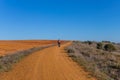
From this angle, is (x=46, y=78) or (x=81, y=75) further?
(x=81, y=75)

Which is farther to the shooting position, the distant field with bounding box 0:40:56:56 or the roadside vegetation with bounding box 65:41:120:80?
the distant field with bounding box 0:40:56:56

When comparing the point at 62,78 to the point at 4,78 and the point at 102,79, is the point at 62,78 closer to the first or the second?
the point at 102,79

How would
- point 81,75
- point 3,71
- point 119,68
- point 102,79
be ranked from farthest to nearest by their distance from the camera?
point 119,68, point 3,71, point 81,75, point 102,79

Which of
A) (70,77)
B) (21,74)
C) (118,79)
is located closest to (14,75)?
(21,74)

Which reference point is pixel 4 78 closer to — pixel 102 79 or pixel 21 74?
pixel 21 74

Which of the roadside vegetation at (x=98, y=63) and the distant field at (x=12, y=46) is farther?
the distant field at (x=12, y=46)

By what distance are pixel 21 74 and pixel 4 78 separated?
1355mm

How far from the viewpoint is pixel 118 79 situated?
12922 mm

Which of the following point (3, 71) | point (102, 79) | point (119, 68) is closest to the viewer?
point (102, 79)

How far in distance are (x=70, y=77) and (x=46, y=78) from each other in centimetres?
131

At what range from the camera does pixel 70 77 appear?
1194cm

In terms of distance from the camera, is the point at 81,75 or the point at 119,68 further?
the point at 119,68

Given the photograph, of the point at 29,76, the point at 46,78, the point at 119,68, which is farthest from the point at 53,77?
the point at 119,68

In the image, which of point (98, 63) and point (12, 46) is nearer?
point (98, 63)
